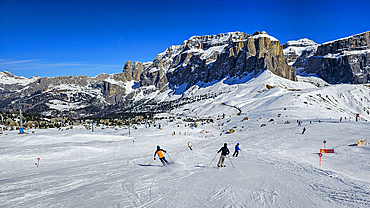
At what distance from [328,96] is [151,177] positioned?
109m

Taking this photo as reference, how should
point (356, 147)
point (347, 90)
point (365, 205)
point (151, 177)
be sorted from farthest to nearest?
1. point (347, 90)
2. point (356, 147)
3. point (151, 177)
4. point (365, 205)

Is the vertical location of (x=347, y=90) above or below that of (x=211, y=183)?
above

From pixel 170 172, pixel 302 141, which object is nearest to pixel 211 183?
pixel 170 172

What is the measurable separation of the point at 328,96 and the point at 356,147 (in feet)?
305

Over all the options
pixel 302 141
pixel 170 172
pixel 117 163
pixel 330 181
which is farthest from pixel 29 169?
pixel 302 141

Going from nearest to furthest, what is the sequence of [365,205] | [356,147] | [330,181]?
[365,205], [330,181], [356,147]

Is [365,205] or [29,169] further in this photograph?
[29,169]

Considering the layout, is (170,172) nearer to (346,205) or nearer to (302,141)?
(346,205)

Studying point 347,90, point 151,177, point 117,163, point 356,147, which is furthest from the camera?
point 347,90

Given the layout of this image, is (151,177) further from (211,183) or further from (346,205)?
(346,205)

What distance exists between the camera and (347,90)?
112062mm

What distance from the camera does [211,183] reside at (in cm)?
1148

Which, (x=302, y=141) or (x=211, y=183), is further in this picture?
(x=302, y=141)

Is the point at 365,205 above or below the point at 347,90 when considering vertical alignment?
below
